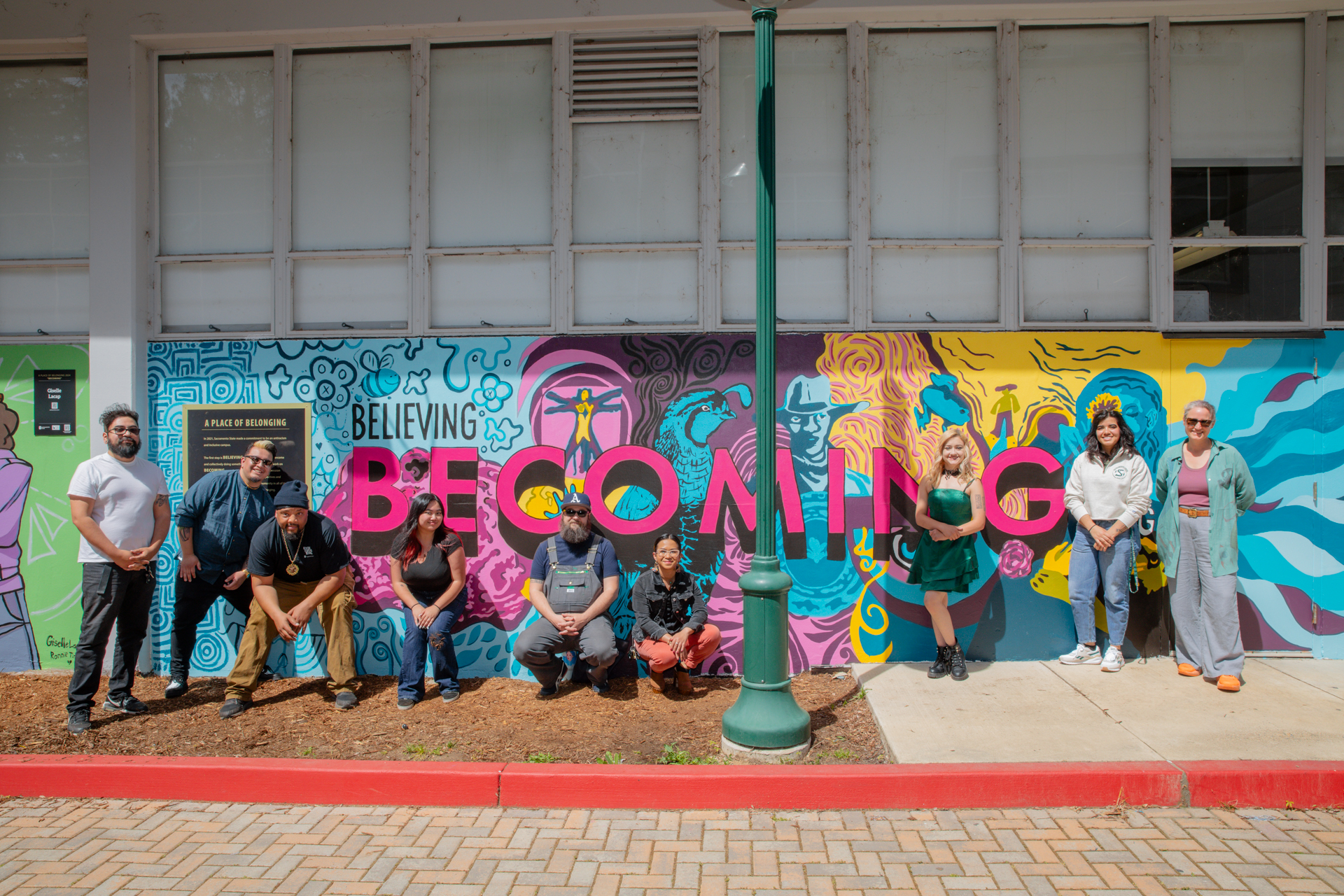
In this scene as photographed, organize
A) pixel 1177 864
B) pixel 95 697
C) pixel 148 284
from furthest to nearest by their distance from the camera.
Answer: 1. pixel 148 284
2. pixel 95 697
3. pixel 1177 864

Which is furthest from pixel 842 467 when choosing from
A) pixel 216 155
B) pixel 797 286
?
pixel 216 155

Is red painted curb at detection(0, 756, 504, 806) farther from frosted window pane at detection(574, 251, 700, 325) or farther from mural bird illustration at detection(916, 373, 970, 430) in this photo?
mural bird illustration at detection(916, 373, 970, 430)

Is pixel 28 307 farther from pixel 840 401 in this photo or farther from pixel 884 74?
pixel 884 74

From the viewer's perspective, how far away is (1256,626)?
19.8 feet

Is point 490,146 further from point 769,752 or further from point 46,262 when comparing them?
point 769,752

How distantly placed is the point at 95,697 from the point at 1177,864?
270 inches

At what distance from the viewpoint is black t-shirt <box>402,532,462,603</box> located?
5715 mm

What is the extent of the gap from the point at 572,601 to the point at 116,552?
3030 mm

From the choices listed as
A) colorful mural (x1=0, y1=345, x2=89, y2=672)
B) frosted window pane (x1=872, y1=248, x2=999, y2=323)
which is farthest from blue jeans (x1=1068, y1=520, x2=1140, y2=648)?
colorful mural (x1=0, y1=345, x2=89, y2=672)

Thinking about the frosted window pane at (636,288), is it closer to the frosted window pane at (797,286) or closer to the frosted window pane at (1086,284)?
the frosted window pane at (797,286)

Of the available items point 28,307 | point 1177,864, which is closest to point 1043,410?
point 1177,864

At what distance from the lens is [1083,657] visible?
588 centimetres

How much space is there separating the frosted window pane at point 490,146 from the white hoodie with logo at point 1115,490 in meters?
4.61

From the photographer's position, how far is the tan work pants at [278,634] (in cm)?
547
